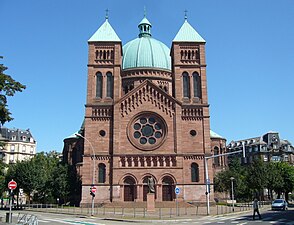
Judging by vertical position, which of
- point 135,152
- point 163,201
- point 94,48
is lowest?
point 163,201

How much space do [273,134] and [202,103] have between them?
60.5m

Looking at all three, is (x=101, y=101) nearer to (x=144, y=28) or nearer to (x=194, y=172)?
(x=194, y=172)

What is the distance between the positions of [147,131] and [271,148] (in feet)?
208

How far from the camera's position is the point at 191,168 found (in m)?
51.6

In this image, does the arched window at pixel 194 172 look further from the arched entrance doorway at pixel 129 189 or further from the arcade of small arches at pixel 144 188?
the arched entrance doorway at pixel 129 189

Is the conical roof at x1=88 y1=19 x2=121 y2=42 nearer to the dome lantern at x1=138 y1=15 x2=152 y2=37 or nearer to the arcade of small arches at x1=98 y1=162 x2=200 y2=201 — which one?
the dome lantern at x1=138 y1=15 x2=152 y2=37

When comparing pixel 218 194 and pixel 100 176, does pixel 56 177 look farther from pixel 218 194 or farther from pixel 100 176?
pixel 218 194

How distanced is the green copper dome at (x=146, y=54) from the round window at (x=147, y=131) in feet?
54.9

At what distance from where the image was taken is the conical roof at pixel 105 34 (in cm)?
5809

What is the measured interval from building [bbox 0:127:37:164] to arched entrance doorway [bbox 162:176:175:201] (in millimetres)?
61012

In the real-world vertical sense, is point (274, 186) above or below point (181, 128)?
below

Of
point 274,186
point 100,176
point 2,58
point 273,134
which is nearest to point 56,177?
point 100,176

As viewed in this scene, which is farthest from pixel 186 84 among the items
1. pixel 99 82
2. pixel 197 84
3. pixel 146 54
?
pixel 146 54

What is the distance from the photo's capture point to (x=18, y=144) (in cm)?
10150
